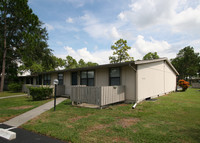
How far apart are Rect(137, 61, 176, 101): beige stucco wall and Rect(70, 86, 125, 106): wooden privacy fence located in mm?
1454

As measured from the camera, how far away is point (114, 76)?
9.76 meters

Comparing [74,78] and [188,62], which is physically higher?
[188,62]

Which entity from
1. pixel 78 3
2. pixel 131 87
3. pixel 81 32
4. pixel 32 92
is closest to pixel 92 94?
pixel 131 87

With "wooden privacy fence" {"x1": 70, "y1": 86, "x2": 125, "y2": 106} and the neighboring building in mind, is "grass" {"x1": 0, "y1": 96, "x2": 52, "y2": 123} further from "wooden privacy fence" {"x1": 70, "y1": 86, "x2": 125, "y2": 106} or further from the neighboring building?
the neighboring building

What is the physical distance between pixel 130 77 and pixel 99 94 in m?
2.77

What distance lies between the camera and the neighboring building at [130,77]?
882 centimetres

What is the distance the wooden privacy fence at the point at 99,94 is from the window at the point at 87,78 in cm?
275

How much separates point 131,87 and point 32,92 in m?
8.07

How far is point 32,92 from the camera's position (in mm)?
10938

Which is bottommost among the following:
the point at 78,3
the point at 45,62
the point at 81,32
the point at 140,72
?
the point at 140,72

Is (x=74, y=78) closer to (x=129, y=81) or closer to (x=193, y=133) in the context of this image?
(x=129, y=81)

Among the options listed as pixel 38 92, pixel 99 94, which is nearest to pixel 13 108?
pixel 38 92

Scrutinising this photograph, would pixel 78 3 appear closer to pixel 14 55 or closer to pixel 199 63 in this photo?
pixel 14 55

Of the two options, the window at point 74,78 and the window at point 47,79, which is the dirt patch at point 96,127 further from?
the window at point 47,79
